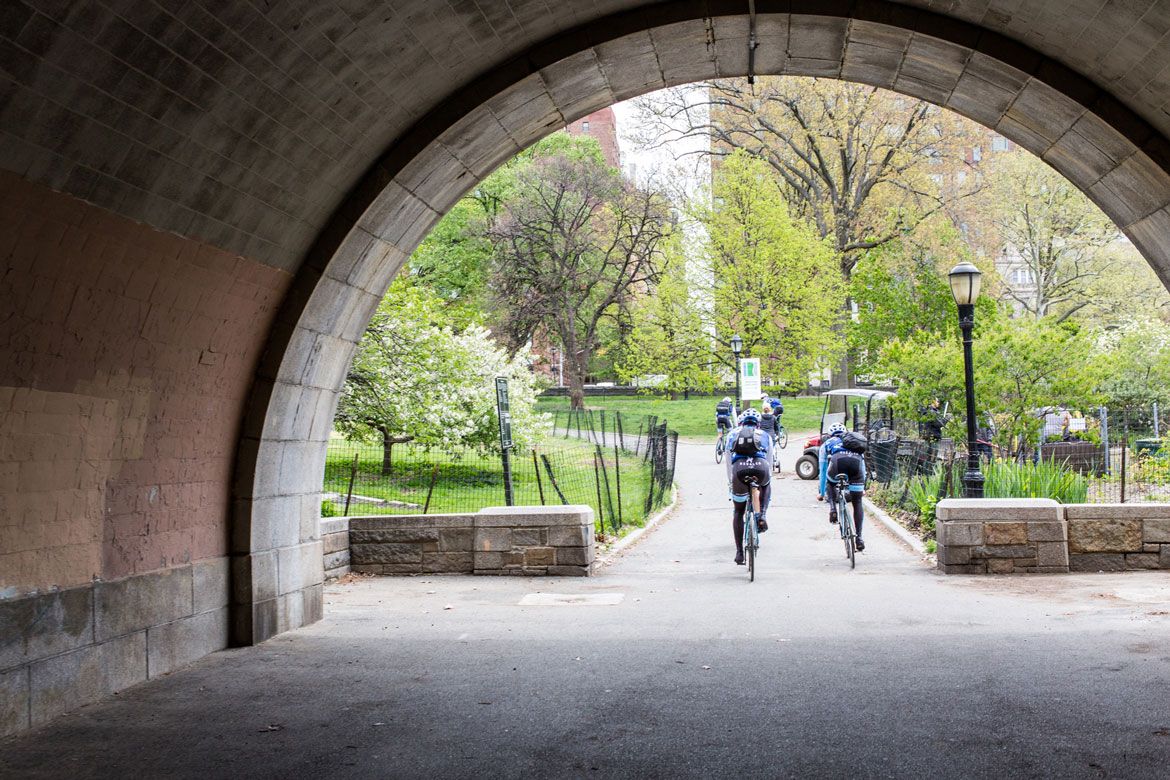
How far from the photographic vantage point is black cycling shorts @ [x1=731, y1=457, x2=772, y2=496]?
12438 mm

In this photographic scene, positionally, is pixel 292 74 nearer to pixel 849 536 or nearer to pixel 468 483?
pixel 849 536

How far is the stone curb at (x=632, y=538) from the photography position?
14.4 m

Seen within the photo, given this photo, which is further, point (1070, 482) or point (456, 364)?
point (456, 364)

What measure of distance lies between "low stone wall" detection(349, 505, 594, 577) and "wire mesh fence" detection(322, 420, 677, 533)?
352 centimetres

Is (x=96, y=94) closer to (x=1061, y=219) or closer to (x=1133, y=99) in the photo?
(x=1133, y=99)

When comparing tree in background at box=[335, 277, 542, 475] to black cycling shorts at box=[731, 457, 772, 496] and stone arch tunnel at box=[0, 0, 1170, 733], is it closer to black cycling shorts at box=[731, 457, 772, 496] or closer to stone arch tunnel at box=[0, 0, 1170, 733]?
black cycling shorts at box=[731, 457, 772, 496]

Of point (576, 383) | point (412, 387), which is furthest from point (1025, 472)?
point (576, 383)

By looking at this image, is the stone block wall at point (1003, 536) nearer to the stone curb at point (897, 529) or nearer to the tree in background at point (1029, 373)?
the stone curb at point (897, 529)

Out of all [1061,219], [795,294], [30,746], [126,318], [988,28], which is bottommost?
[30,746]

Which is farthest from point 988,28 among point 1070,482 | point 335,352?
point 1070,482

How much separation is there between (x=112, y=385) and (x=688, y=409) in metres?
44.2

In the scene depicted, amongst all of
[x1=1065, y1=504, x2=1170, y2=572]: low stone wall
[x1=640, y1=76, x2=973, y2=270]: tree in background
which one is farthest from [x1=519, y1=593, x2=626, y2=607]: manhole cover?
[x1=640, y1=76, x2=973, y2=270]: tree in background

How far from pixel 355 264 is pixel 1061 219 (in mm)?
42696

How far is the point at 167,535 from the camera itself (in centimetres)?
727
